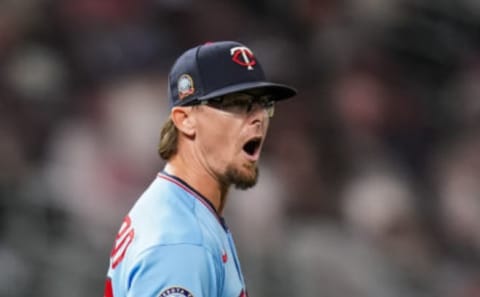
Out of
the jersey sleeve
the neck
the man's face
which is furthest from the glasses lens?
the jersey sleeve

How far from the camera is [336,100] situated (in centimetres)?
1156

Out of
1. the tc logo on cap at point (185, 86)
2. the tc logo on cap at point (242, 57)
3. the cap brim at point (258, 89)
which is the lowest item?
the tc logo on cap at point (185, 86)

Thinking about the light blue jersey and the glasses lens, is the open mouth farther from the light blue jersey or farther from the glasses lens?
the light blue jersey

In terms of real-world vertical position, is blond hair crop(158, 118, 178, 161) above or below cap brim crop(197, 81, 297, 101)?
below

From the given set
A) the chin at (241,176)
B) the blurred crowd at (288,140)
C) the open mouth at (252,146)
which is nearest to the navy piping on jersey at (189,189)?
the chin at (241,176)

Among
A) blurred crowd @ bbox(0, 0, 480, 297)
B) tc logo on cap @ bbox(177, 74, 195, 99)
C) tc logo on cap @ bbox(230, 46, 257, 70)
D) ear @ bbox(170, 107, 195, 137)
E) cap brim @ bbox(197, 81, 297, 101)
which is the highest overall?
tc logo on cap @ bbox(230, 46, 257, 70)

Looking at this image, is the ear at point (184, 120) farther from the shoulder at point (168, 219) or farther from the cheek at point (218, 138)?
the shoulder at point (168, 219)

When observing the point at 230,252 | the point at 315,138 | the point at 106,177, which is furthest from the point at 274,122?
the point at 230,252

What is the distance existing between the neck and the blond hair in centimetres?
2

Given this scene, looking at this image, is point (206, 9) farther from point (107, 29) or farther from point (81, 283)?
point (81, 283)

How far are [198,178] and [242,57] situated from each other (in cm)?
44

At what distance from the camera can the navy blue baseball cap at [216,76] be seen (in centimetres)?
422

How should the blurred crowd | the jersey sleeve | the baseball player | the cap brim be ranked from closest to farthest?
the jersey sleeve < the baseball player < the cap brim < the blurred crowd

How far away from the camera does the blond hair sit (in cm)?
434
